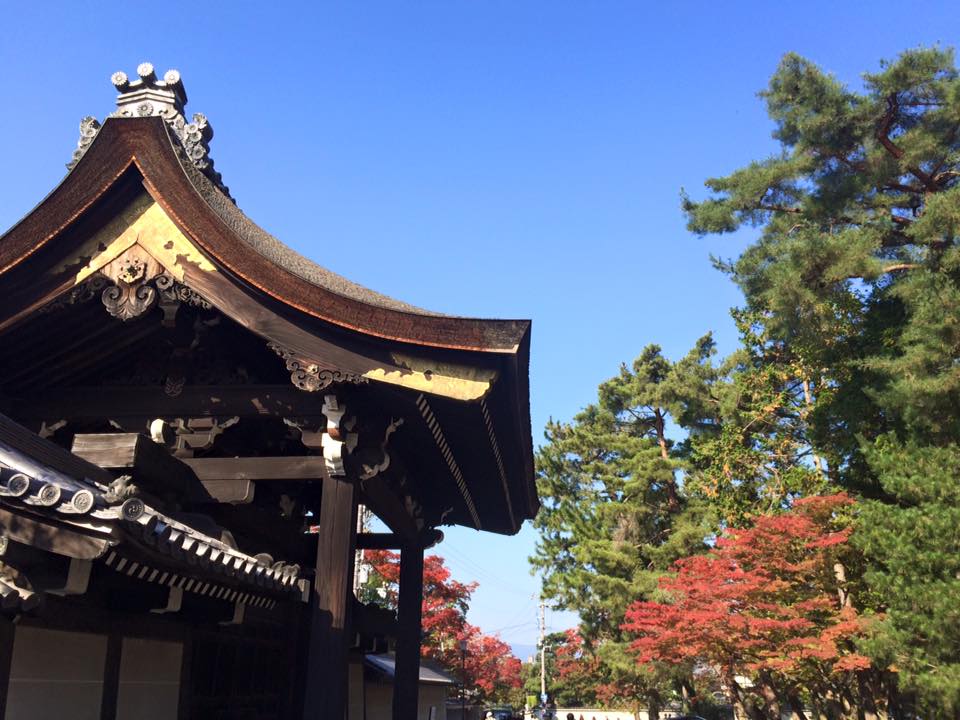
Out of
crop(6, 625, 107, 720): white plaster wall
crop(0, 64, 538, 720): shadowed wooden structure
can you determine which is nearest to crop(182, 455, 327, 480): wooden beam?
crop(0, 64, 538, 720): shadowed wooden structure

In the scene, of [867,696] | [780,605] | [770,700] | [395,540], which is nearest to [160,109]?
[395,540]

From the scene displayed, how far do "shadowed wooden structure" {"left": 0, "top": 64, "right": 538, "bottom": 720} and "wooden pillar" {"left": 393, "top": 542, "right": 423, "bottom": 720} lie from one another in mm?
2249

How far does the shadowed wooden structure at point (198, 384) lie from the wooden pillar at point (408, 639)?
225 cm

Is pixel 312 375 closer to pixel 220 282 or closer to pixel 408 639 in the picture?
pixel 220 282

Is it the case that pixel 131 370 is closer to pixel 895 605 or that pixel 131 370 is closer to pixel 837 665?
pixel 895 605

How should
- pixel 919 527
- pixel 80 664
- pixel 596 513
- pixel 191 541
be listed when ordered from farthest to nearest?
pixel 596 513
pixel 919 527
pixel 80 664
pixel 191 541

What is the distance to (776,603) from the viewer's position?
18547mm

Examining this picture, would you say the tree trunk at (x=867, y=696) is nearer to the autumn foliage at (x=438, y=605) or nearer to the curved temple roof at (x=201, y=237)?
the autumn foliage at (x=438, y=605)

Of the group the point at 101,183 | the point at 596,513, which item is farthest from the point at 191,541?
the point at 596,513

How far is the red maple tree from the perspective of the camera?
1731 cm

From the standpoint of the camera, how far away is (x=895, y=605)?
13977 millimetres

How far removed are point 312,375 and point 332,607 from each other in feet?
5.57

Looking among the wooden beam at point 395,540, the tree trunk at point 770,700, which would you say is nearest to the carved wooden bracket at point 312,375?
the wooden beam at point 395,540

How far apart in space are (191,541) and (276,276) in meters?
2.22
